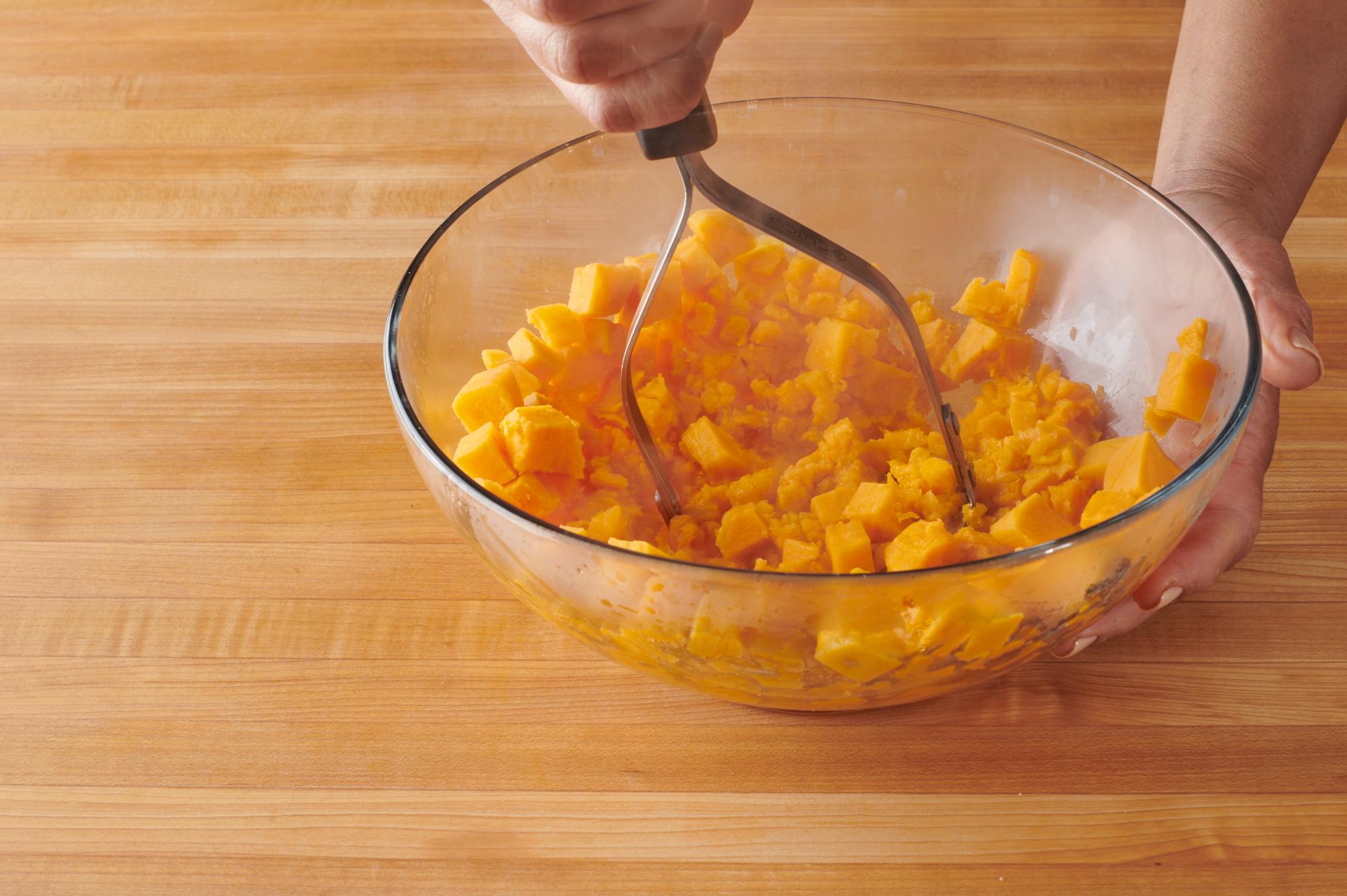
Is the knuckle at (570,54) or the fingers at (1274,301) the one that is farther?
the fingers at (1274,301)

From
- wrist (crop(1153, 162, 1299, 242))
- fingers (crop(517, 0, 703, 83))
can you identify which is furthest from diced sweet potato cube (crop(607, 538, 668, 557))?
wrist (crop(1153, 162, 1299, 242))

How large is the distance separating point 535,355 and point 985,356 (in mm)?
442

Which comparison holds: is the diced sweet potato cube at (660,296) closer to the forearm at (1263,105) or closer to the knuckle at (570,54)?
the knuckle at (570,54)

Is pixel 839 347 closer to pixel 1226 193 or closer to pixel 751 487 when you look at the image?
pixel 751 487

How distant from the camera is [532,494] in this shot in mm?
937

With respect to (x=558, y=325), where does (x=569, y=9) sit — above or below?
above

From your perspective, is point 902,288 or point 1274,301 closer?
point 1274,301

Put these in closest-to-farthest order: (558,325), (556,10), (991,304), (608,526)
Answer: (556,10), (608,526), (558,325), (991,304)

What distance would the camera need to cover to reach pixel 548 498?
952 mm

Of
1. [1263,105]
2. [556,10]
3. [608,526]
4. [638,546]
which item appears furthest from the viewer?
[1263,105]

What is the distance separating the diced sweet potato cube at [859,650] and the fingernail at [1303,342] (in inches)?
19.9

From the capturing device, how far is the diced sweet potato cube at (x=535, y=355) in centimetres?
103

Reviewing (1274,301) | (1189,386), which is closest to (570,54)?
(1189,386)

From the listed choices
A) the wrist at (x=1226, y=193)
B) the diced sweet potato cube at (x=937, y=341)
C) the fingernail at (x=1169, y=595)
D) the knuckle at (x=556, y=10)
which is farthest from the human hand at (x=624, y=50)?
the wrist at (x=1226, y=193)
